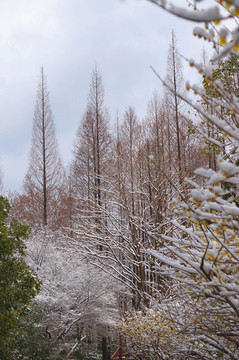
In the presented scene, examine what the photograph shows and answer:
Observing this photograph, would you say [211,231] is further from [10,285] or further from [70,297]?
[70,297]

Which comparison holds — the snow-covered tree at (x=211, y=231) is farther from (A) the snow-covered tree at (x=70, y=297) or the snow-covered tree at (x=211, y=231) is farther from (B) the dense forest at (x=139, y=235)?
(A) the snow-covered tree at (x=70, y=297)

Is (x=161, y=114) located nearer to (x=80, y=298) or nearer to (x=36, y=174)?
(x=36, y=174)

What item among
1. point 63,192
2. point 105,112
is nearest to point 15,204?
point 63,192

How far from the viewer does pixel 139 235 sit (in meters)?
13.7

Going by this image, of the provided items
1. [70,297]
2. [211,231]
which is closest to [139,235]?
[70,297]

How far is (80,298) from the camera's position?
11211mm

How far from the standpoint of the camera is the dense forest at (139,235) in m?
2.16

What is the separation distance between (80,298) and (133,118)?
27.0ft

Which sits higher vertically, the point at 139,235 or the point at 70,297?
the point at 139,235

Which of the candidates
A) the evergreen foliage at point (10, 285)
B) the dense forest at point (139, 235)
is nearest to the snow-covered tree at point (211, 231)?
the dense forest at point (139, 235)

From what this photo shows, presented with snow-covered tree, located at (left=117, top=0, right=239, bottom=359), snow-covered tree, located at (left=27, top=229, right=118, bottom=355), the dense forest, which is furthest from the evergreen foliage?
snow-covered tree, located at (left=27, top=229, right=118, bottom=355)

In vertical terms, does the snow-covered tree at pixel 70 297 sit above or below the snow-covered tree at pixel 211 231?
below

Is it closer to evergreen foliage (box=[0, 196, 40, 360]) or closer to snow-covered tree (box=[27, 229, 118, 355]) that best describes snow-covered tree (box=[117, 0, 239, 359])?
evergreen foliage (box=[0, 196, 40, 360])

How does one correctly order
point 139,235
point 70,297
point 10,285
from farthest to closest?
point 139,235
point 70,297
point 10,285
